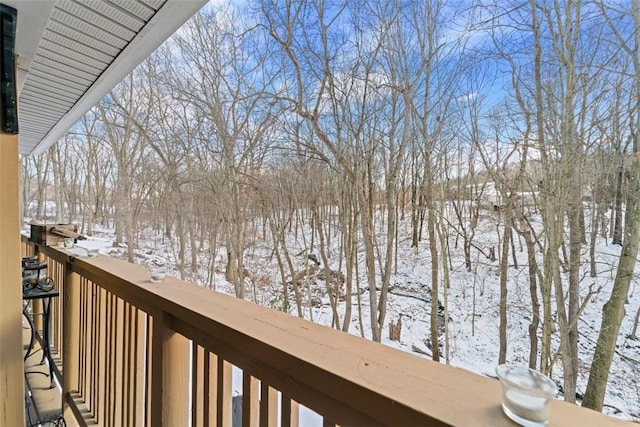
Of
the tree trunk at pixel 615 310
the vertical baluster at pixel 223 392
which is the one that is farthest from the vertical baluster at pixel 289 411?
the tree trunk at pixel 615 310

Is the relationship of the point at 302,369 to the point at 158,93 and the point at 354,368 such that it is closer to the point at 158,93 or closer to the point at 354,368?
the point at 354,368

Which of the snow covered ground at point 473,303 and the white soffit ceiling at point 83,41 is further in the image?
the snow covered ground at point 473,303

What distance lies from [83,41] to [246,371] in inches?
68.5

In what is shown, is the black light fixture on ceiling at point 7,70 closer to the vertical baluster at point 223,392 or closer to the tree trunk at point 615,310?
the vertical baluster at point 223,392

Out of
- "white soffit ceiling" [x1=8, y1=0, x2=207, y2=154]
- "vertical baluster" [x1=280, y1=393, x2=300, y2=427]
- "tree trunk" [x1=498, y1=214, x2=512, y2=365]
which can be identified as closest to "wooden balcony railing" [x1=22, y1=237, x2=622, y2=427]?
"vertical baluster" [x1=280, y1=393, x2=300, y2=427]

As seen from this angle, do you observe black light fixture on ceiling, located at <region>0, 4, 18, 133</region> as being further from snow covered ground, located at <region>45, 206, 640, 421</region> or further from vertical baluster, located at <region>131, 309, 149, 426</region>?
snow covered ground, located at <region>45, 206, 640, 421</region>

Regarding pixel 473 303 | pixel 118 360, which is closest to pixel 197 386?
pixel 118 360

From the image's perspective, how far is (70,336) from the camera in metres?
1.80

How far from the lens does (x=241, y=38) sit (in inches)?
281

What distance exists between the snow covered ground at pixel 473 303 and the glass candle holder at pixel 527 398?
787 mm

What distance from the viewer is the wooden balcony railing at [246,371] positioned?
17.1 inches

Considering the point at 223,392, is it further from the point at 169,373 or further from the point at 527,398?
the point at 527,398

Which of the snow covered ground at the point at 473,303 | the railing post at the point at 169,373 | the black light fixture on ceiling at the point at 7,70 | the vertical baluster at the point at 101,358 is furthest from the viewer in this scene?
the snow covered ground at the point at 473,303

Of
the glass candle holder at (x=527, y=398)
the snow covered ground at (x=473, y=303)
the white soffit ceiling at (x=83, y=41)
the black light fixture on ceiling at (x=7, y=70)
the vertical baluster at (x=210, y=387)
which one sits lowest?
the snow covered ground at (x=473, y=303)
